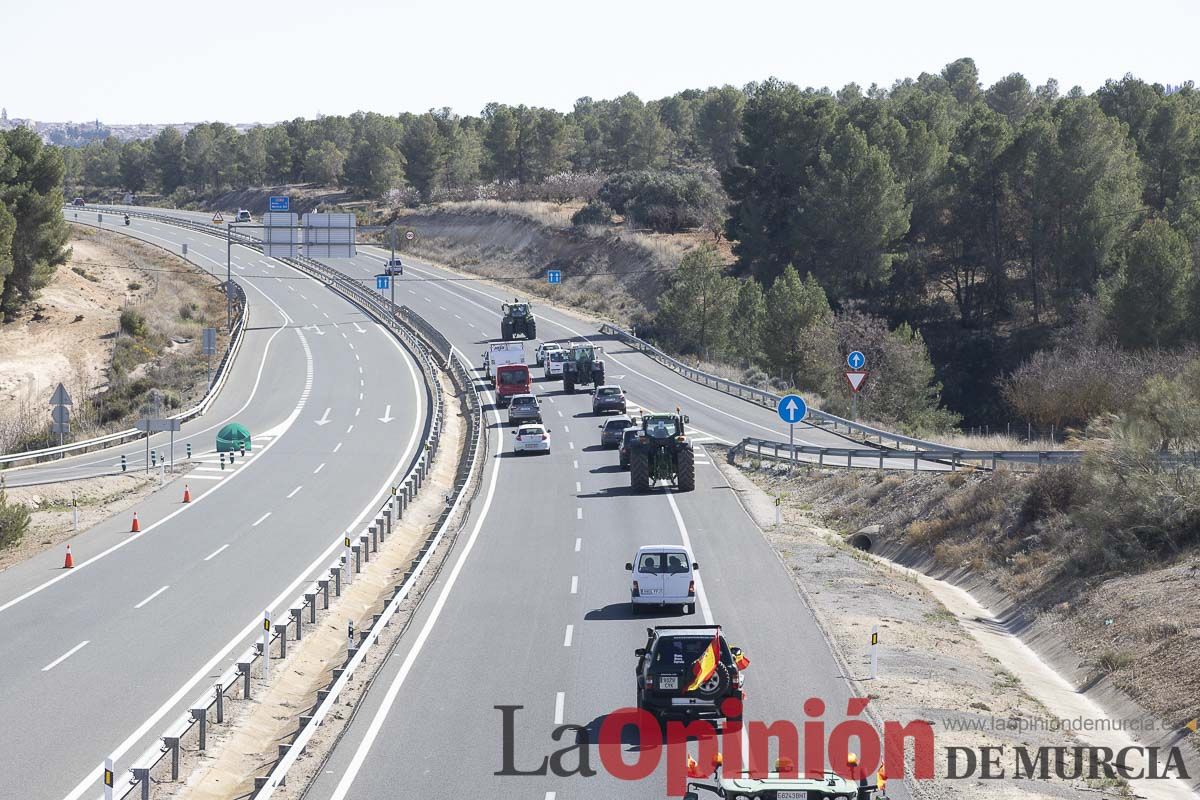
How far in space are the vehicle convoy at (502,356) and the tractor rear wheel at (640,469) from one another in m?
27.8

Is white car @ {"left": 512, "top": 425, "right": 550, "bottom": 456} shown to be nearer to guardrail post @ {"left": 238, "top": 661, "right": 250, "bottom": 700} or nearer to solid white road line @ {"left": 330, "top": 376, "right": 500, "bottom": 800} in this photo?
solid white road line @ {"left": 330, "top": 376, "right": 500, "bottom": 800}

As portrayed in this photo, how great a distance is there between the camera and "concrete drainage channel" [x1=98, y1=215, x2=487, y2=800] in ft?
49.6

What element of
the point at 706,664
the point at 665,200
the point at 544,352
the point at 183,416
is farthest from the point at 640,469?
the point at 665,200

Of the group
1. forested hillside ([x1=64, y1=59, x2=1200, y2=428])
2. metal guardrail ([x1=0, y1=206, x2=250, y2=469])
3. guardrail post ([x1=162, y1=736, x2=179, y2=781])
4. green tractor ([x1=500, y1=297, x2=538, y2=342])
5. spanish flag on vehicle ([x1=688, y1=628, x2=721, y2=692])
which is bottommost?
metal guardrail ([x1=0, y1=206, x2=250, y2=469])

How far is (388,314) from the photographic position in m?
87.6

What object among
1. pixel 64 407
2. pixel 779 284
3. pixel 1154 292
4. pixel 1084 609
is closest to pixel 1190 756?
pixel 1084 609

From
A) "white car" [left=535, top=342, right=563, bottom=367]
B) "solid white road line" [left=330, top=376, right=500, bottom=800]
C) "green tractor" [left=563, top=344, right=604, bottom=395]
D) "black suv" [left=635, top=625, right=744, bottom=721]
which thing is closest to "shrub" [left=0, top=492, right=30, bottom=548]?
"solid white road line" [left=330, top=376, right=500, bottom=800]

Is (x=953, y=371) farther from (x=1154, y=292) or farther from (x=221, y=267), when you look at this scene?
(x=221, y=267)

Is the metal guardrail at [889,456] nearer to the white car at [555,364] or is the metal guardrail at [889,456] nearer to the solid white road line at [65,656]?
the white car at [555,364]

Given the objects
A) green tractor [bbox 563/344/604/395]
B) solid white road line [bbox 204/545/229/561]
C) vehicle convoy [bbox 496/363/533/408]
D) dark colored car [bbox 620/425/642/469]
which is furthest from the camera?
green tractor [bbox 563/344/604/395]

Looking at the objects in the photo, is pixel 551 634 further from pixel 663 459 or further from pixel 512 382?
pixel 512 382

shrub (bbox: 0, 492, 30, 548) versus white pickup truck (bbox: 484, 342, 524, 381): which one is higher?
white pickup truck (bbox: 484, 342, 524, 381)

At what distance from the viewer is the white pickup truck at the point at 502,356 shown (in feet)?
223

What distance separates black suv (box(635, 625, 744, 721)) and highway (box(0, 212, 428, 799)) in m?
7.08
